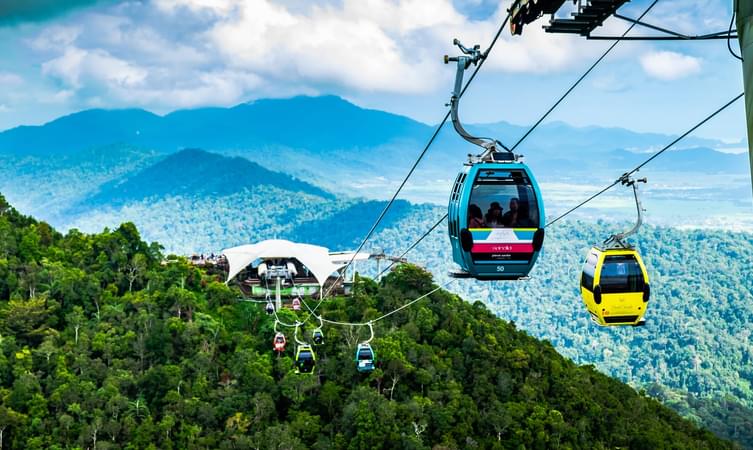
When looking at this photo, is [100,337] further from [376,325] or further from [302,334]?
[376,325]

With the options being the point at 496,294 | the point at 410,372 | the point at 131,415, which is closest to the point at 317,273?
the point at 410,372

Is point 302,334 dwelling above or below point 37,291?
below

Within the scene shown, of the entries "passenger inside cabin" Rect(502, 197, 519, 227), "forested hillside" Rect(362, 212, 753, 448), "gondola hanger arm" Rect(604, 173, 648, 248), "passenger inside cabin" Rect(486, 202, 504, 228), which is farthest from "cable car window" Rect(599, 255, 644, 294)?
"forested hillside" Rect(362, 212, 753, 448)

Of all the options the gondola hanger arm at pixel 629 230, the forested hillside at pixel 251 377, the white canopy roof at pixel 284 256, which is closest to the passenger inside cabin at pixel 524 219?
the gondola hanger arm at pixel 629 230

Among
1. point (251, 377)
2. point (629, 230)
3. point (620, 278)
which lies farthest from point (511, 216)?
point (251, 377)

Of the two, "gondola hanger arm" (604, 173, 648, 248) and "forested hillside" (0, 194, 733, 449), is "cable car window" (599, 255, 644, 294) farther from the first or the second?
"forested hillside" (0, 194, 733, 449)
